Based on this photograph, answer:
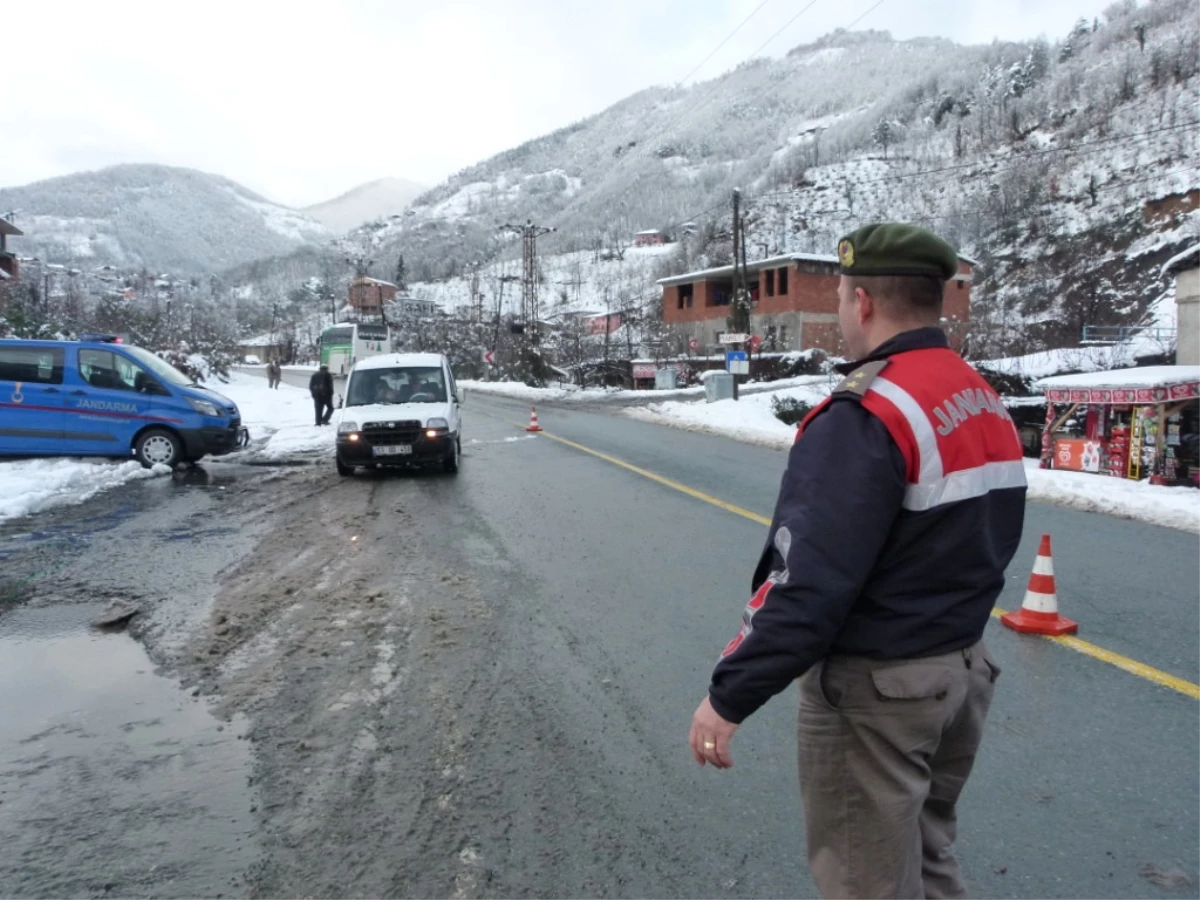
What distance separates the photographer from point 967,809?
3094 mm

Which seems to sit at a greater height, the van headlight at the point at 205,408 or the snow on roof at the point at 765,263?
the snow on roof at the point at 765,263

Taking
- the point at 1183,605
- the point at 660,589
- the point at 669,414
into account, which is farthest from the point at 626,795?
the point at 669,414

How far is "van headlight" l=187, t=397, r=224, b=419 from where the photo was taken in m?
12.7

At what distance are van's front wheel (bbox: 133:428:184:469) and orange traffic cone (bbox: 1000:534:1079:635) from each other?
11.8m

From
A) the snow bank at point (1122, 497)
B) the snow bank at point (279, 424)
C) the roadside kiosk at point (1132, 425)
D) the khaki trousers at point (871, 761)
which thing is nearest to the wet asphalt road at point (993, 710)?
the snow bank at point (1122, 497)

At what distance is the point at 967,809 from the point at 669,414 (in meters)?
22.6

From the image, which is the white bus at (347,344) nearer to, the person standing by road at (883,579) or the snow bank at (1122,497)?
the snow bank at (1122,497)

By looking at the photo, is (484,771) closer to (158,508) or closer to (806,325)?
(158,508)

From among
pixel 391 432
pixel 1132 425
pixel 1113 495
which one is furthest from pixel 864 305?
pixel 1132 425

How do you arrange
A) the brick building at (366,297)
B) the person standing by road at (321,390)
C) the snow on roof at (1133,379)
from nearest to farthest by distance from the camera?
the snow on roof at (1133,379), the person standing by road at (321,390), the brick building at (366,297)

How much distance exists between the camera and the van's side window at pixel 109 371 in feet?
40.3

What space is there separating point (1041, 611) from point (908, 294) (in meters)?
4.08

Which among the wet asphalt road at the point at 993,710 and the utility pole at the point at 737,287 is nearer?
the wet asphalt road at the point at 993,710

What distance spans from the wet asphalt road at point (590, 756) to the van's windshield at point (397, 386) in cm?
606
